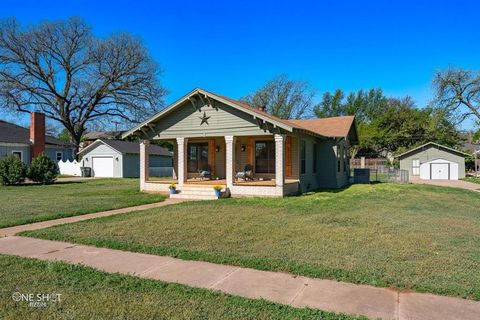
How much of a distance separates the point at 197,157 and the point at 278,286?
14501 millimetres

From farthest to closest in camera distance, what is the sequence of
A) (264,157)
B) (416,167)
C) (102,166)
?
(416,167)
(102,166)
(264,157)

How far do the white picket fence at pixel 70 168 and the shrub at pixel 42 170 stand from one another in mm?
10797

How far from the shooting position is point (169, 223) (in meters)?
7.98

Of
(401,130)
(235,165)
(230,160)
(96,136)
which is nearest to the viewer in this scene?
(230,160)

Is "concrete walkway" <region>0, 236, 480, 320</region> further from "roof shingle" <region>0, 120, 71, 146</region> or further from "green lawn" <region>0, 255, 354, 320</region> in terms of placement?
"roof shingle" <region>0, 120, 71, 146</region>

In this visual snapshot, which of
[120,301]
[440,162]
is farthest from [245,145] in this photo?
[440,162]

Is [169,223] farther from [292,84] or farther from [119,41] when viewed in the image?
[292,84]

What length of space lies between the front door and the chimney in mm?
20474

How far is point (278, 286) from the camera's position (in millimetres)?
4047

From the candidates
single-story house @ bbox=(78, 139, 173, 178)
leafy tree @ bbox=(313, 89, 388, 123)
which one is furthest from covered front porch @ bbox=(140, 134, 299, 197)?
leafy tree @ bbox=(313, 89, 388, 123)

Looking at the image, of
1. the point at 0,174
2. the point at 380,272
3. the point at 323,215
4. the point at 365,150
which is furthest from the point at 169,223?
the point at 365,150

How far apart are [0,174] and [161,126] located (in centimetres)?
1192

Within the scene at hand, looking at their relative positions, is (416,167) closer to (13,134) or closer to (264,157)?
(264,157)

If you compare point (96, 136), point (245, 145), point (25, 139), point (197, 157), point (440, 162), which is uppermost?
point (96, 136)
